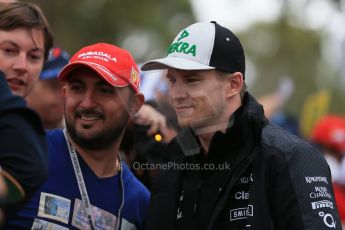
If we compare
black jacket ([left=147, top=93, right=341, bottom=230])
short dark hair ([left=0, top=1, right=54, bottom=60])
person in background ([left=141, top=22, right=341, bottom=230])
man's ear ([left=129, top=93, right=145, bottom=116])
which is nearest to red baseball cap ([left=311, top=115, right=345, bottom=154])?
man's ear ([left=129, top=93, right=145, bottom=116])

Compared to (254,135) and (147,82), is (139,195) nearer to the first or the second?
(254,135)

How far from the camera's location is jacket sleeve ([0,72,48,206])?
2.67 m

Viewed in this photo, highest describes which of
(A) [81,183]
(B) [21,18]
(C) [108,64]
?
(B) [21,18]

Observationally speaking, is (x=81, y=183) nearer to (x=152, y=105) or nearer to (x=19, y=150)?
(x=19, y=150)

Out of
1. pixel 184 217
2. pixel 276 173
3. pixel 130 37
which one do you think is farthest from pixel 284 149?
pixel 130 37

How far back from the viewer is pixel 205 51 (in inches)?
166

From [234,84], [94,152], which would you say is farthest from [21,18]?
[234,84]

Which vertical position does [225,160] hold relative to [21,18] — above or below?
below

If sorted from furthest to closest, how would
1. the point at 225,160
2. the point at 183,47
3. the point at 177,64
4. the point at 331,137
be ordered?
the point at 331,137, the point at 183,47, the point at 177,64, the point at 225,160

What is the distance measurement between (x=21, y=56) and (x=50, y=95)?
6.77 feet

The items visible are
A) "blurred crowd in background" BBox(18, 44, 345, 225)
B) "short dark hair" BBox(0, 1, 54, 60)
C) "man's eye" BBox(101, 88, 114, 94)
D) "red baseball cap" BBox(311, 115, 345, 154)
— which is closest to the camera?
"short dark hair" BBox(0, 1, 54, 60)

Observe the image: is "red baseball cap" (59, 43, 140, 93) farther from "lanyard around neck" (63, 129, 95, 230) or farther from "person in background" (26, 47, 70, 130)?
"person in background" (26, 47, 70, 130)

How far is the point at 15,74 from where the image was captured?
4129mm

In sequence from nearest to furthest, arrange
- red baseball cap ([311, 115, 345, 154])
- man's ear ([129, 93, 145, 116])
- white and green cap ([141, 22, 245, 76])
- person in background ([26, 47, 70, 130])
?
white and green cap ([141, 22, 245, 76]), man's ear ([129, 93, 145, 116]), person in background ([26, 47, 70, 130]), red baseball cap ([311, 115, 345, 154])
